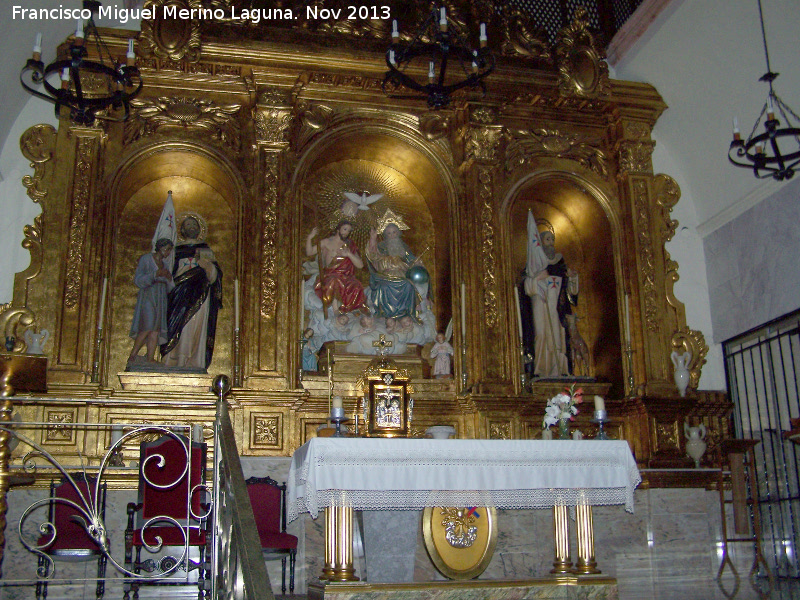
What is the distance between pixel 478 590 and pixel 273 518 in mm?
2044

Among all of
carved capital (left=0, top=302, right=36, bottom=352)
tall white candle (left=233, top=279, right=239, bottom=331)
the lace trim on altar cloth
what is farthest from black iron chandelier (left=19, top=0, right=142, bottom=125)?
the lace trim on altar cloth

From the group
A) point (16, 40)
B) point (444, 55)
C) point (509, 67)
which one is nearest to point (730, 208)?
point (509, 67)

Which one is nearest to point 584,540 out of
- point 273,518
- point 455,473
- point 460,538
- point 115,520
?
point 460,538

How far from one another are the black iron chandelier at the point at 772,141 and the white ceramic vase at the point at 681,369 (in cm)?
189

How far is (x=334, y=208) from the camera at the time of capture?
360 inches

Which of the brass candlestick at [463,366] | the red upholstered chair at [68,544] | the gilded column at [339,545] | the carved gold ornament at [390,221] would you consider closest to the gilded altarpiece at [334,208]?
the brass candlestick at [463,366]

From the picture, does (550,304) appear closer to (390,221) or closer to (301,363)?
(390,221)

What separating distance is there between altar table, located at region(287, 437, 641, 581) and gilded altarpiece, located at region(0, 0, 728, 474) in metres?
1.93

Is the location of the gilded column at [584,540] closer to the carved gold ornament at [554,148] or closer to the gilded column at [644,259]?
the gilded column at [644,259]

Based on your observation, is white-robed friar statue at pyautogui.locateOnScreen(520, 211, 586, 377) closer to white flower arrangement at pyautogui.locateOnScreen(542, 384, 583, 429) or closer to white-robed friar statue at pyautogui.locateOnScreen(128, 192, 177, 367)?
white flower arrangement at pyautogui.locateOnScreen(542, 384, 583, 429)

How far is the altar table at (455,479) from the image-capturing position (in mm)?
5520

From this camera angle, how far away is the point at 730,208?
8852 millimetres

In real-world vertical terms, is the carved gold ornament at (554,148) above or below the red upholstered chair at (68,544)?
above

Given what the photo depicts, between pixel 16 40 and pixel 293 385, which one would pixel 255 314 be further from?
pixel 16 40
